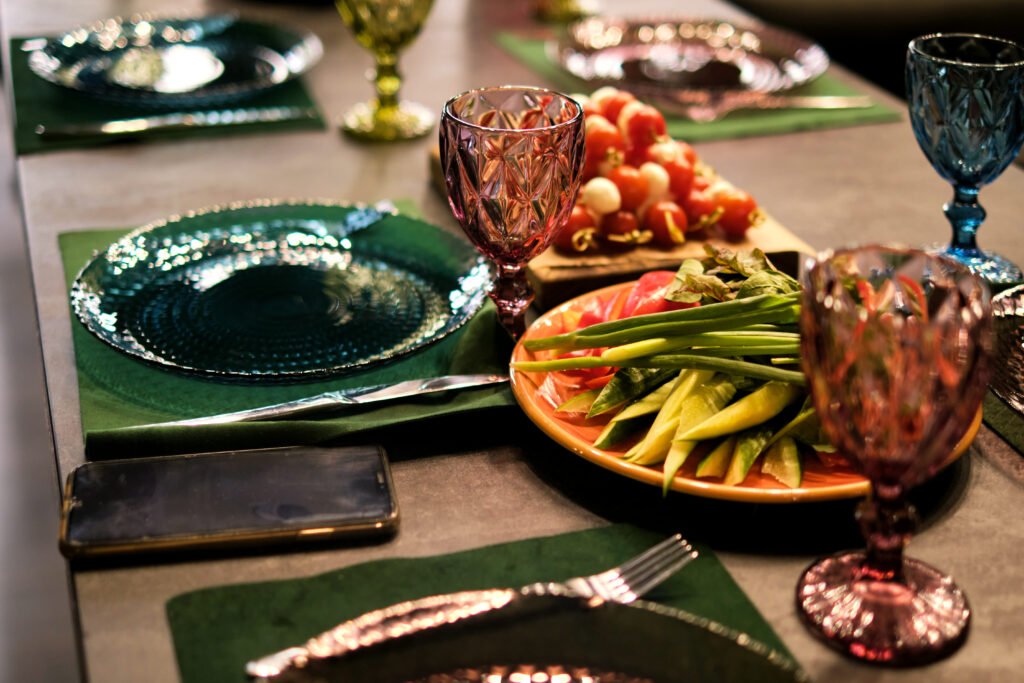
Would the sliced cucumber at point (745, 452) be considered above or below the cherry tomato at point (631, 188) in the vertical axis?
below

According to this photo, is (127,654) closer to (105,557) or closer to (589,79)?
(105,557)

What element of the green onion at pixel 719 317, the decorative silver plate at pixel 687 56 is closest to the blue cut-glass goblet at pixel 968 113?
the green onion at pixel 719 317

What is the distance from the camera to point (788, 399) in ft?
2.56

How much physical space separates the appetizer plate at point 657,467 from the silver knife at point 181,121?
2.50 feet

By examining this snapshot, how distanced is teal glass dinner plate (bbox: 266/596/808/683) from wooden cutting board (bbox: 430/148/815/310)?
18.2 inches

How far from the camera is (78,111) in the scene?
152cm

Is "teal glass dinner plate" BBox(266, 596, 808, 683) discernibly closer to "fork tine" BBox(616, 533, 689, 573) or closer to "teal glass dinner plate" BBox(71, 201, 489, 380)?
"fork tine" BBox(616, 533, 689, 573)

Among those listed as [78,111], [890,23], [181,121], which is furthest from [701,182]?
[890,23]

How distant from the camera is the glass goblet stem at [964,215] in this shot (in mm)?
1086

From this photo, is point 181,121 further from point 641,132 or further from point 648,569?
point 648,569

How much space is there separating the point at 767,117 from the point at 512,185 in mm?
794

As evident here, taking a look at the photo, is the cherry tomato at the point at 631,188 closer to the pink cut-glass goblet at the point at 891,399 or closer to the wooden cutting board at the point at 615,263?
the wooden cutting board at the point at 615,263

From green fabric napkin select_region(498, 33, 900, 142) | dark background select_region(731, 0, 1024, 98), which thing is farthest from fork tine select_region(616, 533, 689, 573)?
dark background select_region(731, 0, 1024, 98)

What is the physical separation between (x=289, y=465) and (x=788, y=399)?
0.32 meters
